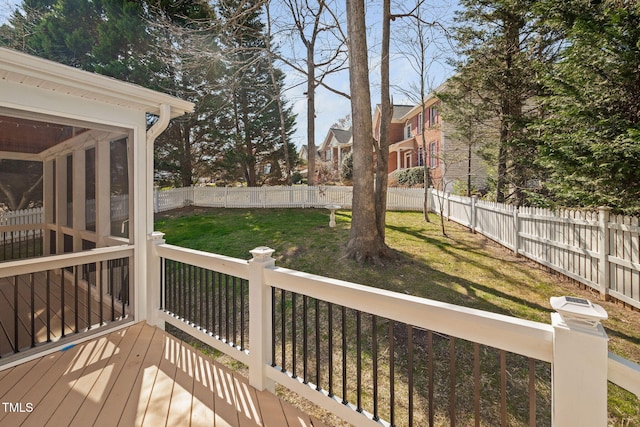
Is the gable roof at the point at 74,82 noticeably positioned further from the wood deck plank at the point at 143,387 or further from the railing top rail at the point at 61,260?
the wood deck plank at the point at 143,387

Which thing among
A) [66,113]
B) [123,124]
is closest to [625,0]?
[123,124]

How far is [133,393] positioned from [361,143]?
4.93 metres

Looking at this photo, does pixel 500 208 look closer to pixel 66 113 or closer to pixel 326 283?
pixel 326 283

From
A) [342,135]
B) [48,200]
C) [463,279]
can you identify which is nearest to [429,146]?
[342,135]

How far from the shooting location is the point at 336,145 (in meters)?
25.6

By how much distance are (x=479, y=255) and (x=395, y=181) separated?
12.3 m

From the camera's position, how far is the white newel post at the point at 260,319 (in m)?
2.40

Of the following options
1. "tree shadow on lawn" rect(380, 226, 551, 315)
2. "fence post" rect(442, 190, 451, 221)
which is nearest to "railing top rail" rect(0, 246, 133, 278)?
"tree shadow on lawn" rect(380, 226, 551, 315)

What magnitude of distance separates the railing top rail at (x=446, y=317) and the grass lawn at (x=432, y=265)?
6.71 ft

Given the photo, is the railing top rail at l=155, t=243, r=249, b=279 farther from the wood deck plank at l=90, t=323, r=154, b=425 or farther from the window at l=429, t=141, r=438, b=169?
the window at l=429, t=141, r=438, b=169

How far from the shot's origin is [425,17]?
7.66 metres

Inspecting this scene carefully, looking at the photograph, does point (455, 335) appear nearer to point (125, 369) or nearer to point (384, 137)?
point (125, 369)

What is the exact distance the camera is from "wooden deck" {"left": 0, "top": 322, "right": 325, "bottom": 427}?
211 cm

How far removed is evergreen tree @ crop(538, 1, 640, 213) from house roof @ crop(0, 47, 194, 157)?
17.2 feet
